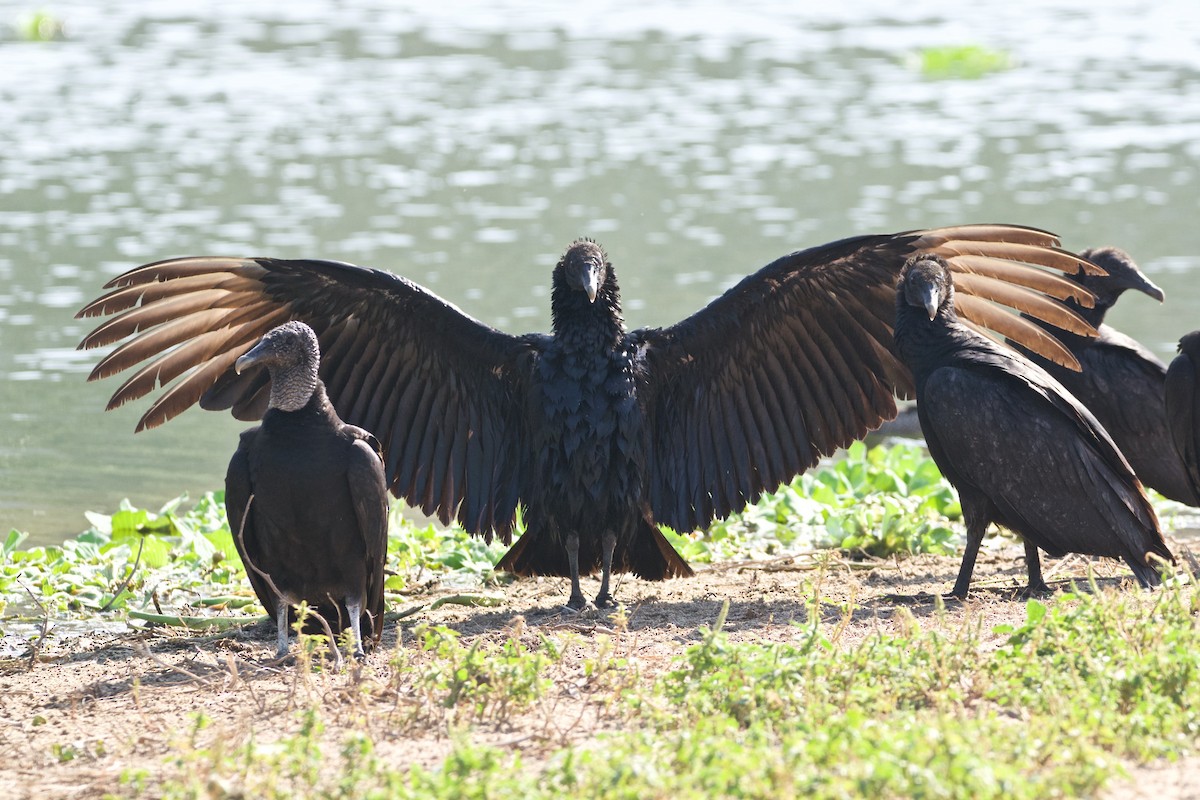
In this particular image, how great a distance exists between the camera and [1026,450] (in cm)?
480

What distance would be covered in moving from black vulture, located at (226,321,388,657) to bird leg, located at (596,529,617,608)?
0.92 meters

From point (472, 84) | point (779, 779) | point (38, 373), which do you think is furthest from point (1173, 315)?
point (472, 84)

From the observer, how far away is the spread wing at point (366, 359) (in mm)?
5070

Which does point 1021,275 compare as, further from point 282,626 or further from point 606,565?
point 282,626

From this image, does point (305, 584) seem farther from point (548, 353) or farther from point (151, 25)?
point (151, 25)

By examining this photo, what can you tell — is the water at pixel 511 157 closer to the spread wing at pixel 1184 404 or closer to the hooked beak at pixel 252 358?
the hooked beak at pixel 252 358

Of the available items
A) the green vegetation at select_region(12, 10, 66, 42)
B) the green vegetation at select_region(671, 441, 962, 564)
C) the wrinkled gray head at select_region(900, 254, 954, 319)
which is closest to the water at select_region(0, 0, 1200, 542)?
the green vegetation at select_region(12, 10, 66, 42)

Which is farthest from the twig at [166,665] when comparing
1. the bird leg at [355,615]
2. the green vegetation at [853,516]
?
the green vegetation at [853,516]

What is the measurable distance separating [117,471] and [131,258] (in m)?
3.74

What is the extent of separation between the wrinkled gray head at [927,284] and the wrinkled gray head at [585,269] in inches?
38.5

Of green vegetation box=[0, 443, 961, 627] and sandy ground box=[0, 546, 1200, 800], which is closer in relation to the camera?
sandy ground box=[0, 546, 1200, 800]

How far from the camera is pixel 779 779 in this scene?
116 inches

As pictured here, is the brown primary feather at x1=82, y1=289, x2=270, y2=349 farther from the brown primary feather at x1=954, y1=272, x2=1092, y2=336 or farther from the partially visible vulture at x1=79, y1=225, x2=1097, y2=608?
the brown primary feather at x1=954, y1=272, x2=1092, y2=336

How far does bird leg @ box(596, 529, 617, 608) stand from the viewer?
5.18 m
